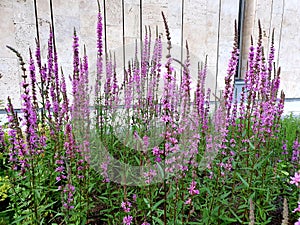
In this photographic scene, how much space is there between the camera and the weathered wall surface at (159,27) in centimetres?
520

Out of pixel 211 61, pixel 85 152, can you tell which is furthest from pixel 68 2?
pixel 85 152

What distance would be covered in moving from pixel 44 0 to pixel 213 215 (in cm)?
506

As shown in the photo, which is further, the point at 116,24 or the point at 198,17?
the point at 198,17

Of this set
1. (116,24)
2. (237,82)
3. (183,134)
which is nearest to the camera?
(183,134)

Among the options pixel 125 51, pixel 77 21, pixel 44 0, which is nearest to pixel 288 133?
pixel 125 51

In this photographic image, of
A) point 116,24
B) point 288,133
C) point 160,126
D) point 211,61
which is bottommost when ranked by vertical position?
point 288,133

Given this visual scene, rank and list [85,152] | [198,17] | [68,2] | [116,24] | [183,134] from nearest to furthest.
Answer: [183,134] < [85,152] < [68,2] < [116,24] < [198,17]

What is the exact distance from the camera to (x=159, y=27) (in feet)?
20.7

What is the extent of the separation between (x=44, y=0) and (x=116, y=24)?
151 cm

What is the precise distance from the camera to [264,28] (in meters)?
7.24

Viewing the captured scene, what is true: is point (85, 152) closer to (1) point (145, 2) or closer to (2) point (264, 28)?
(1) point (145, 2)

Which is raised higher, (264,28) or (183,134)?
(264,28)

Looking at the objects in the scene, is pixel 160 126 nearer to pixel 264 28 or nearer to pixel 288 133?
pixel 288 133

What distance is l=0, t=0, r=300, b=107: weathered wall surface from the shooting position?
5.20 metres
